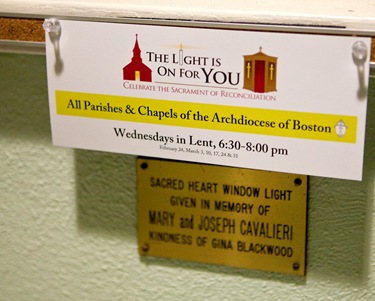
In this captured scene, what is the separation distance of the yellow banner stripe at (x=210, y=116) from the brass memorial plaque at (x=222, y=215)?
5.1 inches

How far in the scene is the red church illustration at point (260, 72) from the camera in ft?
2.64

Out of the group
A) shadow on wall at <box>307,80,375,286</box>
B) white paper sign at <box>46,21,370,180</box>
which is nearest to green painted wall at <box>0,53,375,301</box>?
shadow on wall at <box>307,80,375,286</box>

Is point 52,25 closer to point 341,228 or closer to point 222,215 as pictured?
point 222,215

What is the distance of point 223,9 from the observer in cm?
84

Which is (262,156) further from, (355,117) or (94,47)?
(94,47)

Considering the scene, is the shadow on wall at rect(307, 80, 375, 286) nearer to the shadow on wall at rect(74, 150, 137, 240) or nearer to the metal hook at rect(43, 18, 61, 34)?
the shadow on wall at rect(74, 150, 137, 240)

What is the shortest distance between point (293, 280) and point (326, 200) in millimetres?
130

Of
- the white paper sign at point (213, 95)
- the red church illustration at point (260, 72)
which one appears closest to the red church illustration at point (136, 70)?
the white paper sign at point (213, 95)

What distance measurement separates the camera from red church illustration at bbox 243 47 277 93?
0.81m

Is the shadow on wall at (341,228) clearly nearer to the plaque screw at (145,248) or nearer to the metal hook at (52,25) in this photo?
the plaque screw at (145,248)

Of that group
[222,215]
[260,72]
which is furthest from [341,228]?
[260,72]

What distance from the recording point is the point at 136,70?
2.83ft

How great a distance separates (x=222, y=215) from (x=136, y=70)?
0.84ft

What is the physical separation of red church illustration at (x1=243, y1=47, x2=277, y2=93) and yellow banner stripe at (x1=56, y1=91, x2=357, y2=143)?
0.09 feet
